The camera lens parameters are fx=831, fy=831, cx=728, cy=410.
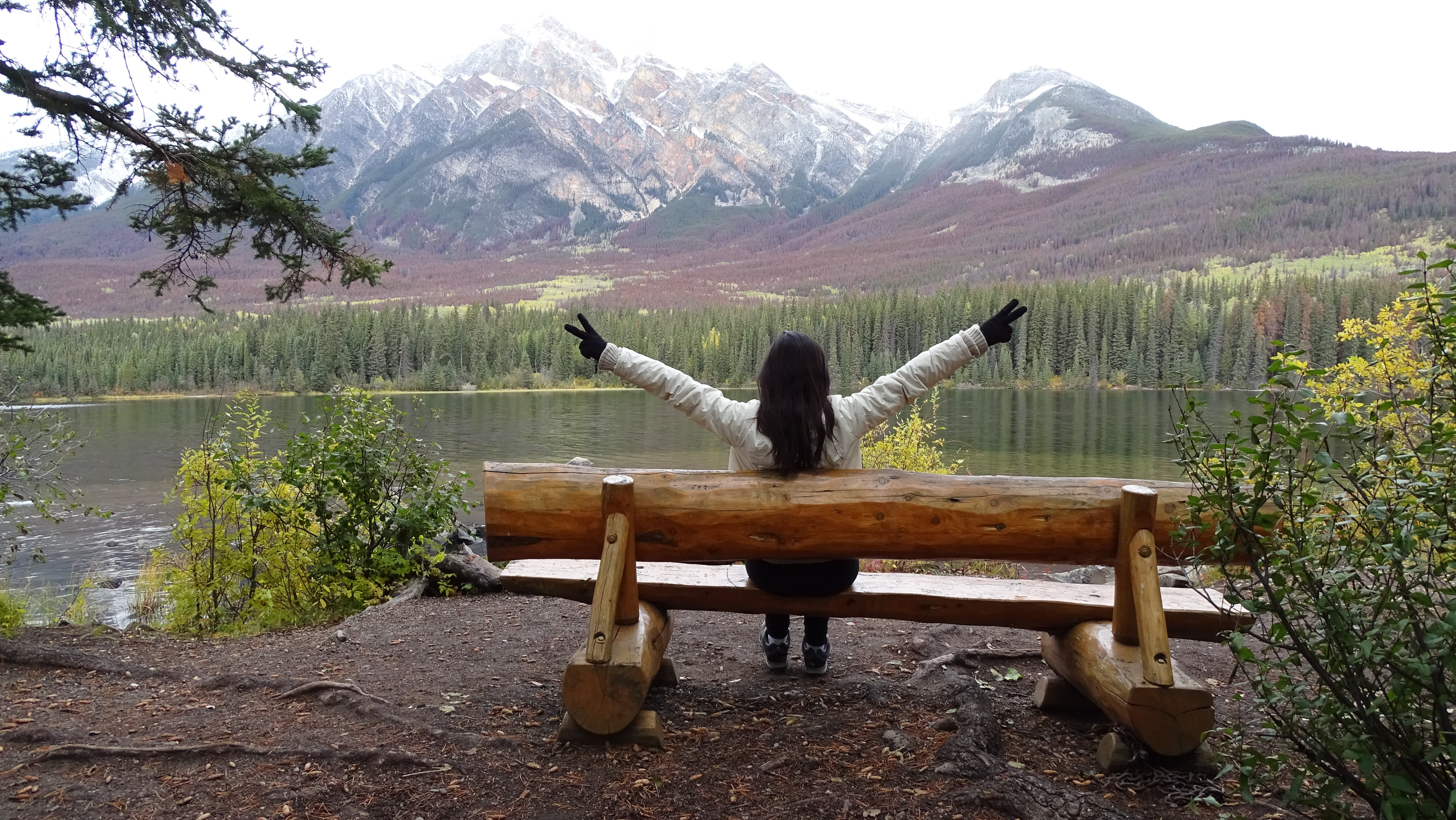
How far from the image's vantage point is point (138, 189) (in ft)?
21.0

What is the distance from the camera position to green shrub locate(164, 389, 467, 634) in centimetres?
689

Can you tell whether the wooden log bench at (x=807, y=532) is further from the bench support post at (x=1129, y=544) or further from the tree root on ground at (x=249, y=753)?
the tree root on ground at (x=249, y=753)

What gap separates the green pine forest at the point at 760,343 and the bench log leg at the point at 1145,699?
68256 mm

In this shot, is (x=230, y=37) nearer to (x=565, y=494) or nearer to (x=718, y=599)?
(x=565, y=494)

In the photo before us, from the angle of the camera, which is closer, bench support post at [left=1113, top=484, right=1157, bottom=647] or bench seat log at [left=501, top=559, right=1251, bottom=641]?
bench support post at [left=1113, top=484, right=1157, bottom=647]

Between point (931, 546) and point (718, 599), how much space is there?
1106 mm

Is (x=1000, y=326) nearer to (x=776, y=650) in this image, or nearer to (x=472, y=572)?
(x=776, y=650)

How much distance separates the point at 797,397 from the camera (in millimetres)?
3609

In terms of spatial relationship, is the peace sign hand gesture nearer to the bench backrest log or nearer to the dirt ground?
the bench backrest log

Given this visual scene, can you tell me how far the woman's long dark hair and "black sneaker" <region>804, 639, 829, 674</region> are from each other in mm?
1362

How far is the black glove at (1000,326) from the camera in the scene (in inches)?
143

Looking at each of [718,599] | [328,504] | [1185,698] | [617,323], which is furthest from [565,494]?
[617,323]

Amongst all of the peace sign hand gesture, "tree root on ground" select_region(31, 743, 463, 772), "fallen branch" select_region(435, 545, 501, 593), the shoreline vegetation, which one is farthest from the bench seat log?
the shoreline vegetation

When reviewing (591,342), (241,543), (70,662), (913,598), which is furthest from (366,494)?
(913,598)
